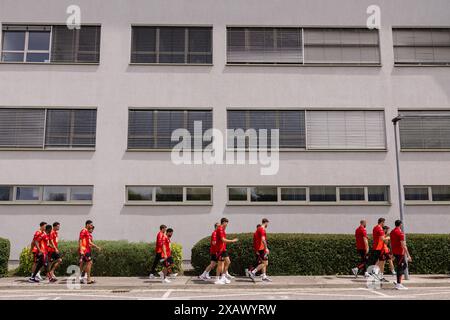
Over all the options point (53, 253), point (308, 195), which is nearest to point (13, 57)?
point (53, 253)

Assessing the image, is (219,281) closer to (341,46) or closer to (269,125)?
(269,125)

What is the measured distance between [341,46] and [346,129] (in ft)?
11.9

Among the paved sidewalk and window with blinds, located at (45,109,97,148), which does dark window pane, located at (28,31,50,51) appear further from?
the paved sidewalk

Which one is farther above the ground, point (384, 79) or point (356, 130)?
point (384, 79)

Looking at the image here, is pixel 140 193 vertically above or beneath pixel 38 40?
beneath

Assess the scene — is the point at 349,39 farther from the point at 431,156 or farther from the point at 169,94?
the point at 169,94

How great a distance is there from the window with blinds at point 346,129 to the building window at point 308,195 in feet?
5.94

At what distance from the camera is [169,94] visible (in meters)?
18.0

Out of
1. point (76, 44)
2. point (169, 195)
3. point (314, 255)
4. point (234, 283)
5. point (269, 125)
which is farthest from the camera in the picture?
point (76, 44)

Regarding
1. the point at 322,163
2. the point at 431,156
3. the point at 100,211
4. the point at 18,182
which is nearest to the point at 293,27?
the point at 322,163

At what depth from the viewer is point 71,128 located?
17.7 meters

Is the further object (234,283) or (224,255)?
(224,255)

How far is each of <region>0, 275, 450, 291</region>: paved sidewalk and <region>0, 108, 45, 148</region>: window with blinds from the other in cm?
Result: 623

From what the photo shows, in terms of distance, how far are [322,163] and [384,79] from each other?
448 cm
